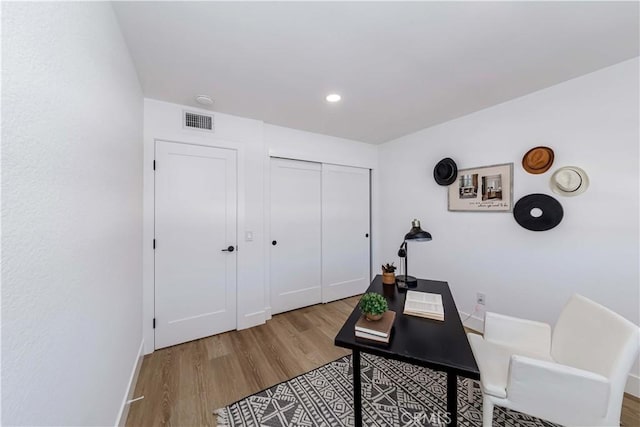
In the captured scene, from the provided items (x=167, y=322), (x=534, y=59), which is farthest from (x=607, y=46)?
(x=167, y=322)

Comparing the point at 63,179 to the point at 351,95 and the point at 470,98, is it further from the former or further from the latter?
the point at 470,98

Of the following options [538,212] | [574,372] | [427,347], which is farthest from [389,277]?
[538,212]

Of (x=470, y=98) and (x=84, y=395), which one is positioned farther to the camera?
(x=470, y=98)

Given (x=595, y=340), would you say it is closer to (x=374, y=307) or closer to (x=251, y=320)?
(x=374, y=307)

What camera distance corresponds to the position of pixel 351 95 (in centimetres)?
218

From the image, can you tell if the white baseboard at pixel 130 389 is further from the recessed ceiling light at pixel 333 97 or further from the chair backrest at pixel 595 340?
the recessed ceiling light at pixel 333 97

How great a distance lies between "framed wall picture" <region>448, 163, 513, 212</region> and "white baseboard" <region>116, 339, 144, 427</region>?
3337mm

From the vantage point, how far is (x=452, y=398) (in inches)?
43.1

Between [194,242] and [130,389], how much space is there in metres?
1.21

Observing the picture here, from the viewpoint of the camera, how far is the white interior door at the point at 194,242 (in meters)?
2.29

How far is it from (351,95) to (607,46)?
171cm

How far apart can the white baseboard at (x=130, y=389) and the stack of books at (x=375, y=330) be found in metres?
1.53

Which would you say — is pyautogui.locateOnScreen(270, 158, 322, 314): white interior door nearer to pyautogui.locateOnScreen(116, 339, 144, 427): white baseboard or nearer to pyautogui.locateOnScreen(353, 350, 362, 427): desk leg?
pyautogui.locateOnScreen(116, 339, 144, 427): white baseboard

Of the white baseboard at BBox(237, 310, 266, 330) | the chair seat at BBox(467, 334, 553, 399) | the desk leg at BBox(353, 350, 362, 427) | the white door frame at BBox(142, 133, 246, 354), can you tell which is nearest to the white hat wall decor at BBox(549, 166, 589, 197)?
the chair seat at BBox(467, 334, 553, 399)
